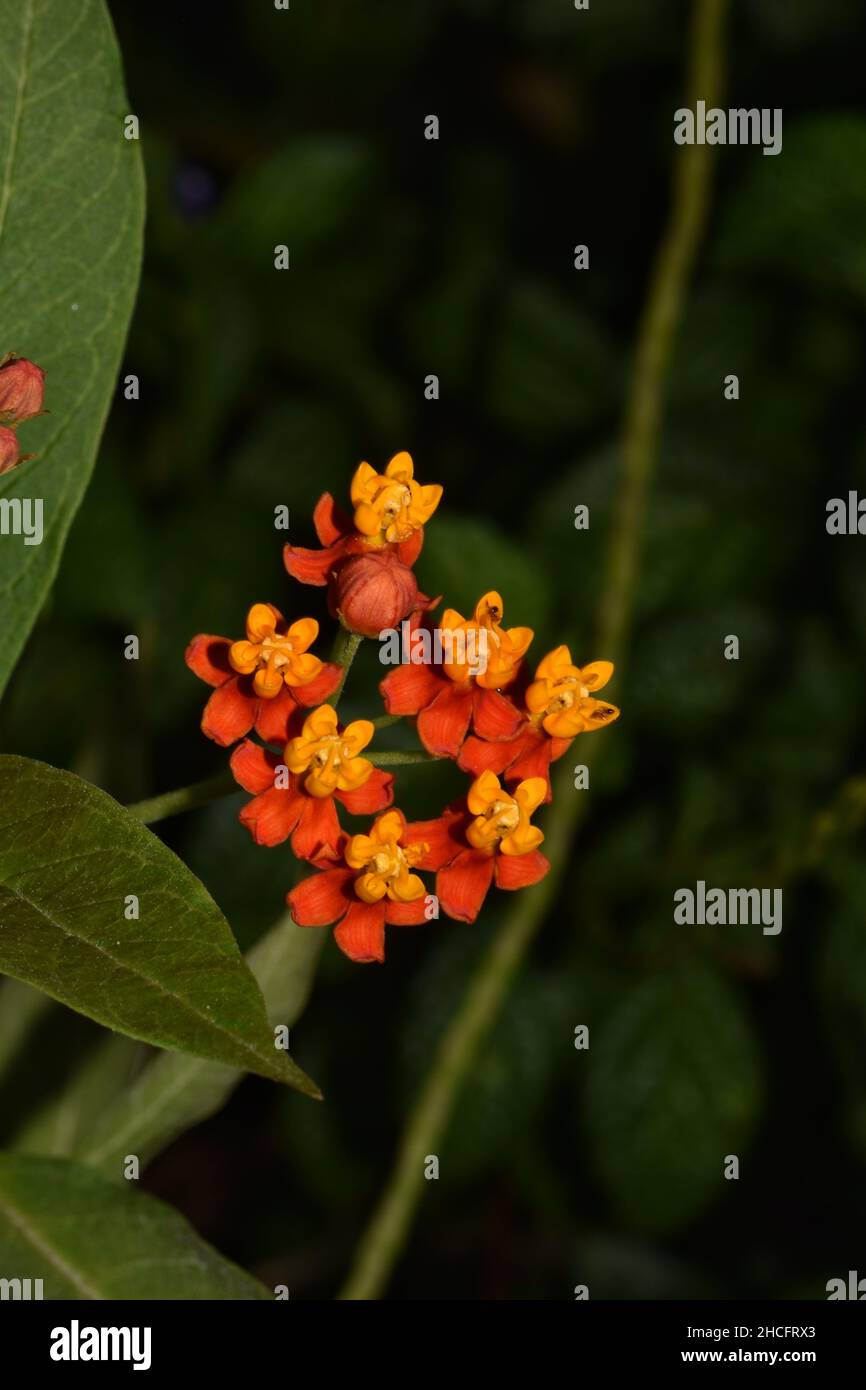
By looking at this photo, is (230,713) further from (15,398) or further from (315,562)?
(15,398)

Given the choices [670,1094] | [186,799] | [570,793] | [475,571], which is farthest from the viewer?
[670,1094]

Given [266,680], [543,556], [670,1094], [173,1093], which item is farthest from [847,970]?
[266,680]

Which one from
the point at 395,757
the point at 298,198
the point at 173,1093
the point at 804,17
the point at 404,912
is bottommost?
the point at 173,1093

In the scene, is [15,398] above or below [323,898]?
above

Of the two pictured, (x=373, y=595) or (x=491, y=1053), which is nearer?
(x=373, y=595)

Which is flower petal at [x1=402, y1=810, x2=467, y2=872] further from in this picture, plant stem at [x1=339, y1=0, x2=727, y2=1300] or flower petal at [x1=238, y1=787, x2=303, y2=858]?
plant stem at [x1=339, y1=0, x2=727, y2=1300]

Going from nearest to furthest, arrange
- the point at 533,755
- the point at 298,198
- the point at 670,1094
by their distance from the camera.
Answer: the point at 533,755 → the point at 670,1094 → the point at 298,198
